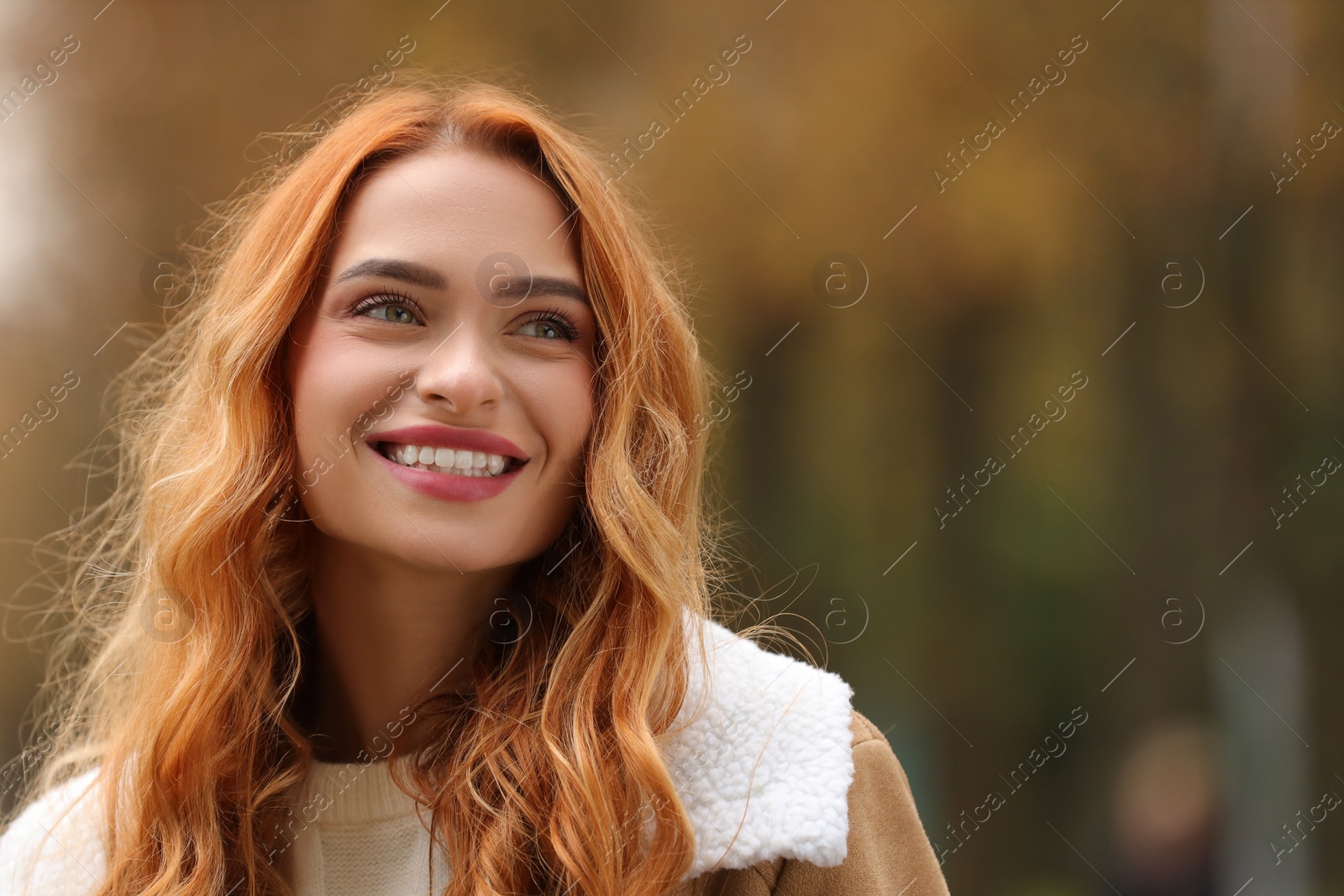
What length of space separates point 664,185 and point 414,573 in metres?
1.73

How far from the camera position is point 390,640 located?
1390mm

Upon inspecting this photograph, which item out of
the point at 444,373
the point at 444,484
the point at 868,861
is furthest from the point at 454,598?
the point at 868,861

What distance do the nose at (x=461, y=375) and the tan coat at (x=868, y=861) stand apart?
0.59m

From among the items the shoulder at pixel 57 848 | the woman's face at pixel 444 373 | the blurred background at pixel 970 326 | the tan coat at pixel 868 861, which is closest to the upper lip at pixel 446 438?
the woman's face at pixel 444 373

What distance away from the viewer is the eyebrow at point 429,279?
123 centimetres

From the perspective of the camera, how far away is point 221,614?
1350mm

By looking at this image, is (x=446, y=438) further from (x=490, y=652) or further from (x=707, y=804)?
(x=707, y=804)

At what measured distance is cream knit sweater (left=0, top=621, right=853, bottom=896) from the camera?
114 centimetres

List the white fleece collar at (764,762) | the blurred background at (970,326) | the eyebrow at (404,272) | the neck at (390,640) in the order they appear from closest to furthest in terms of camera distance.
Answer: the white fleece collar at (764,762)
the eyebrow at (404,272)
the neck at (390,640)
the blurred background at (970,326)

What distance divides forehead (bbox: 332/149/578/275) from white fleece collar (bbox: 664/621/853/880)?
53 centimetres

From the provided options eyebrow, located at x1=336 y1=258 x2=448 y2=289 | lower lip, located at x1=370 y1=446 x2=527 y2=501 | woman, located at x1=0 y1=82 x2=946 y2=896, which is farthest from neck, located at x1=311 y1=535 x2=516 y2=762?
eyebrow, located at x1=336 y1=258 x2=448 y2=289

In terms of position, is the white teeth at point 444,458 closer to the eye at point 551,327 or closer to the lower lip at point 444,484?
the lower lip at point 444,484

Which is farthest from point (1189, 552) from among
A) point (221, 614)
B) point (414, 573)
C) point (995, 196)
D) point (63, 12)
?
point (63, 12)

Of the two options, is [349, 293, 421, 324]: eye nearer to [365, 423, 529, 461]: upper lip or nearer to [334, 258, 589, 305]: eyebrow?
[334, 258, 589, 305]: eyebrow
